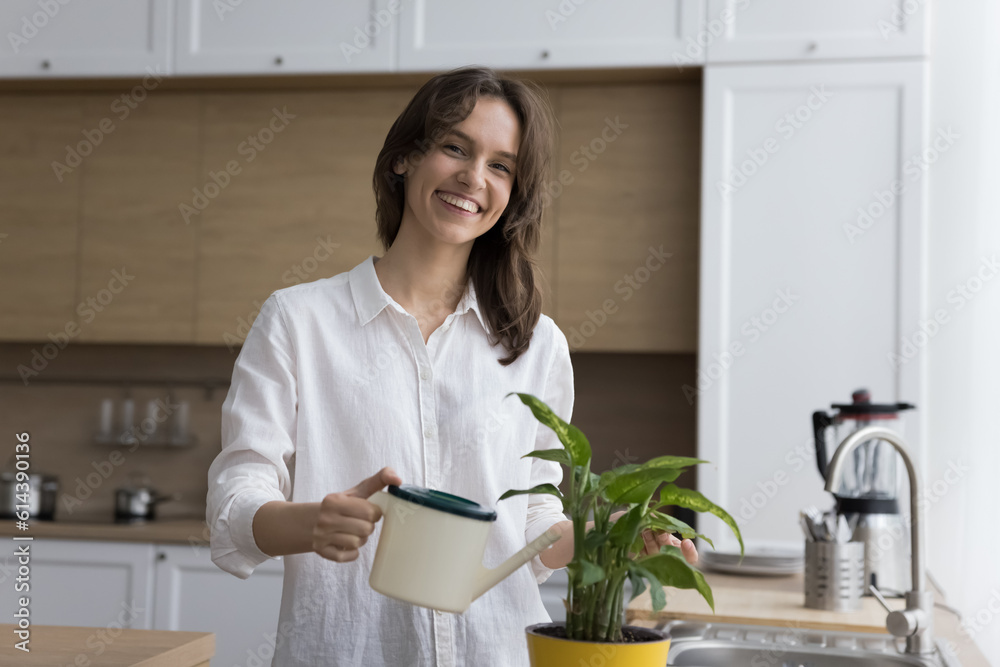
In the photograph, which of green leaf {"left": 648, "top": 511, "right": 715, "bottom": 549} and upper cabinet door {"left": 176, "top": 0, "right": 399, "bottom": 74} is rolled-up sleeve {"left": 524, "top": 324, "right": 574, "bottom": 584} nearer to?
green leaf {"left": 648, "top": 511, "right": 715, "bottom": 549}

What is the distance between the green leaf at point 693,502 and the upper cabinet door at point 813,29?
2.18m

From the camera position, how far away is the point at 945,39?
280 centimetres

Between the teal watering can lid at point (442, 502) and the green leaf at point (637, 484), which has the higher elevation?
the green leaf at point (637, 484)

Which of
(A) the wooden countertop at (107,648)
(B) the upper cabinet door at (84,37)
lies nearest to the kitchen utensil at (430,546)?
(A) the wooden countertop at (107,648)

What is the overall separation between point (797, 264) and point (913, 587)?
1.38 meters

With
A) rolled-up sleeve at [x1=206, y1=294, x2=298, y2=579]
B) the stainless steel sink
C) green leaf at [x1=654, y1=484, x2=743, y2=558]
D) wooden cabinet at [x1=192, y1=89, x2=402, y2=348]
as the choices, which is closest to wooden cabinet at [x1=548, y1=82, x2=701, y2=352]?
wooden cabinet at [x1=192, y1=89, x2=402, y2=348]

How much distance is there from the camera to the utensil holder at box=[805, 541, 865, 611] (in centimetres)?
173

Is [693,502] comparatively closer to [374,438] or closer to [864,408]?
[374,438]

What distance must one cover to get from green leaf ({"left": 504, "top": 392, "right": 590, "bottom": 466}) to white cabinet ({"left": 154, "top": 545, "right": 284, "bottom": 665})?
86.0 inches

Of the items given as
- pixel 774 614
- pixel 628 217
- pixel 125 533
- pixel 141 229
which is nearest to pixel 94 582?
pixel 125 533

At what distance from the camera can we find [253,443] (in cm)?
100

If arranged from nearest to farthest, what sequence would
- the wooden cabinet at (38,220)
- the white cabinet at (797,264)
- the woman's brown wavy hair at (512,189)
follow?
the woman's brown wavy hair at (512,189) < the white cabinet at (797,264) < the wooden cabinet at (38,220)

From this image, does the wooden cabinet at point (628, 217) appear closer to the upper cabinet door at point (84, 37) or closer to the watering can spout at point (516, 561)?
the upper cabinet door at point (84, 37)

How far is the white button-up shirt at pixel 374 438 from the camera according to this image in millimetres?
1062
